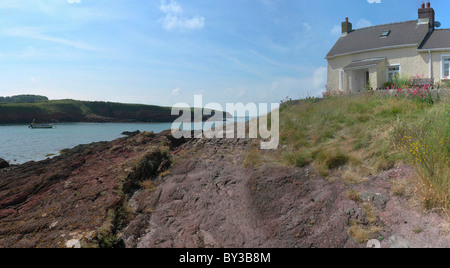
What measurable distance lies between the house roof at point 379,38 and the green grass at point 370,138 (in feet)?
44.8

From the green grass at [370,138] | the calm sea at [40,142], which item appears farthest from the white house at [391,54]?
the calm sea at [40,142]

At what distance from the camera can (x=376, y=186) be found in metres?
5.97

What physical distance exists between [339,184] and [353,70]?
19.7 m

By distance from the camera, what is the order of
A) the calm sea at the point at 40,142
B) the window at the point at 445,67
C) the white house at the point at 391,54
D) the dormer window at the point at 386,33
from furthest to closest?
1. the calm sea at the point at 40,142
2. the dormer window at the point at 386,33
3. the white house at the point at 391,54
4. the window at the point at 445,67

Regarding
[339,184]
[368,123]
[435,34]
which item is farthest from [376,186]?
[435,34]

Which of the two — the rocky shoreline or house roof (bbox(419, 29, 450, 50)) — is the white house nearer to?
house roof (bbox(419, 29, 450, 50))

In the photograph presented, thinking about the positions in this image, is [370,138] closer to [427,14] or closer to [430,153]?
[430,153]

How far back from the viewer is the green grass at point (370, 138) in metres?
5.59

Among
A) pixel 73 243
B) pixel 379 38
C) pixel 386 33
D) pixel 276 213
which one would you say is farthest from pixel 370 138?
pixel 386 33

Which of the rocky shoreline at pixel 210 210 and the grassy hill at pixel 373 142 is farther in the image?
the grassy hill at pixel 373 142

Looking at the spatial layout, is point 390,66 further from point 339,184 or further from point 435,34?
point 339,184

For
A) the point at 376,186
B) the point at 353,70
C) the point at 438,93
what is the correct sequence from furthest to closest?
the point at 353,70 < the point at 438,93 < the point at 376,186

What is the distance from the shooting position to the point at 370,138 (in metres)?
7.88

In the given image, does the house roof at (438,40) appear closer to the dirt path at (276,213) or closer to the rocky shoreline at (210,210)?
the rocky shoreline at (210,210)
